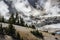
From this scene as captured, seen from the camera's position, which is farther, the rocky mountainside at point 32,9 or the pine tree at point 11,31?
the rocky mountainside at point 32,9

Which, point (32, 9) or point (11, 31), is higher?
point (32, 9)

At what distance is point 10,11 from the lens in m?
5.59

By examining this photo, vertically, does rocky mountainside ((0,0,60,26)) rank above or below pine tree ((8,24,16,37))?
above

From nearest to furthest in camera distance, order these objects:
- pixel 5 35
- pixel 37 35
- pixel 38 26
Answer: pixel 5 35, pixel 37 35, pixel 38 26

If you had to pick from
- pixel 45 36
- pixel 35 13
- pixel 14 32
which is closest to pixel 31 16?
pixel 35 13

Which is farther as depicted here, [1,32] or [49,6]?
[49,6]

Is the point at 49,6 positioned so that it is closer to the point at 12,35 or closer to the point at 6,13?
the point at 6,13

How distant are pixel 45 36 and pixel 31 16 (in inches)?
49.4

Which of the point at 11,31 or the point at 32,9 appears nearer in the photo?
the point at 11,31

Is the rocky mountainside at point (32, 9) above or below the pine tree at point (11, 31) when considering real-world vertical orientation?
above

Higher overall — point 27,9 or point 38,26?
point 27,9

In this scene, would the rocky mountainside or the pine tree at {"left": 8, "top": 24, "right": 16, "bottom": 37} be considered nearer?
the pine tree at {"left": 8, "top": 24, "right": 16, "bottom": 37}

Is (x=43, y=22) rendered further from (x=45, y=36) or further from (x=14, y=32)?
(x=14, y=32)

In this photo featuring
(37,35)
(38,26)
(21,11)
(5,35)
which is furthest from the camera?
(21,11)
